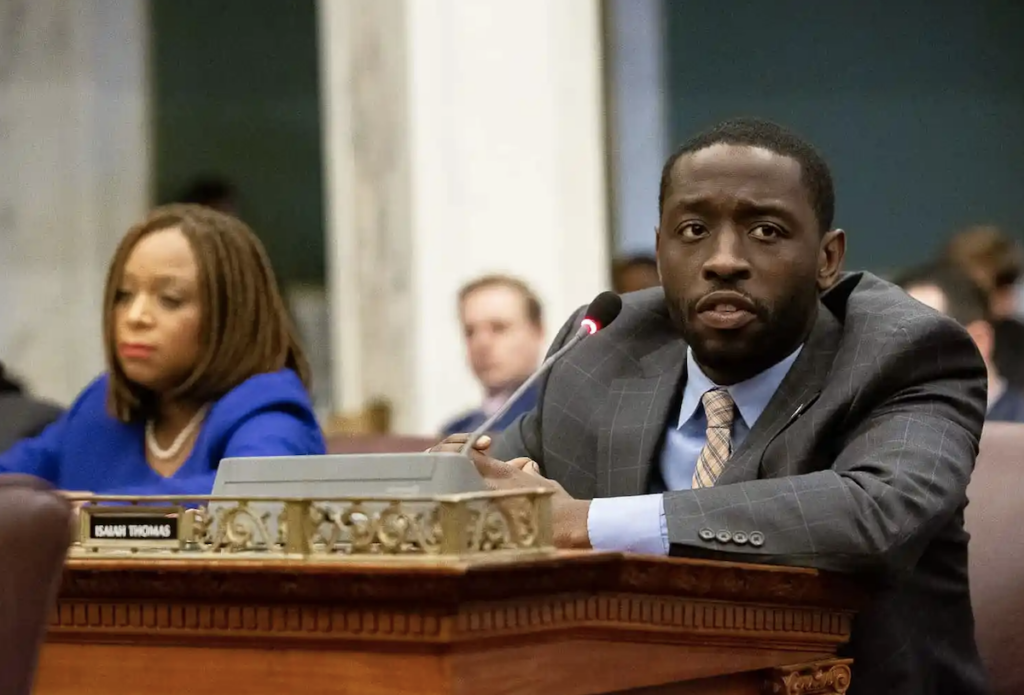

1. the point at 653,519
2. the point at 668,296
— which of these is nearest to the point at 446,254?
the point at 668,296

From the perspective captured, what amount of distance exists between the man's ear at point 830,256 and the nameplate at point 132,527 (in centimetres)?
107

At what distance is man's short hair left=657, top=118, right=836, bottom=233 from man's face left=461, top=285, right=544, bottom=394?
2.90m

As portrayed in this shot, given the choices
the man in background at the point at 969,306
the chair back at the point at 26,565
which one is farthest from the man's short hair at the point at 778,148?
the man in background at the point at 969,306

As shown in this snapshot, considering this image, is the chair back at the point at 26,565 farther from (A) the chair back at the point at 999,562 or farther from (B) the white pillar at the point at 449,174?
(B) the white pillar at the point at 449,174

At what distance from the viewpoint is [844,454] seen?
2396mm

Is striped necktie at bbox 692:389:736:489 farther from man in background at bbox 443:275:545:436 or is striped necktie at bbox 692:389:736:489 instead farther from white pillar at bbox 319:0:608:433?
white pillar at bbox 319:0:608:433

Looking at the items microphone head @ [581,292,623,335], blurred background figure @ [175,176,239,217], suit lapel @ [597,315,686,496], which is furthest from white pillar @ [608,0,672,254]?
microphone head @ [581,292,623,335]

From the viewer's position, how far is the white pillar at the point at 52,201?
7320 millimetres

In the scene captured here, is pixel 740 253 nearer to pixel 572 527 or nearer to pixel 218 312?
pixel 572 527

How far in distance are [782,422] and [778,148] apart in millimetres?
373

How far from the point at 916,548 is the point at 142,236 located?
1.58 metres

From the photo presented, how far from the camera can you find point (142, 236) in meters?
3.29

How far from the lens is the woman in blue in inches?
125

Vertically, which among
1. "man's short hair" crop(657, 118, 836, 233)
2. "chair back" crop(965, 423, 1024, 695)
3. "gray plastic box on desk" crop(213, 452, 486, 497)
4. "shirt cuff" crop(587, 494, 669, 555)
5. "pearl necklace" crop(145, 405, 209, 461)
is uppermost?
"man's short hair" crop(657, 118, 836, 233)
